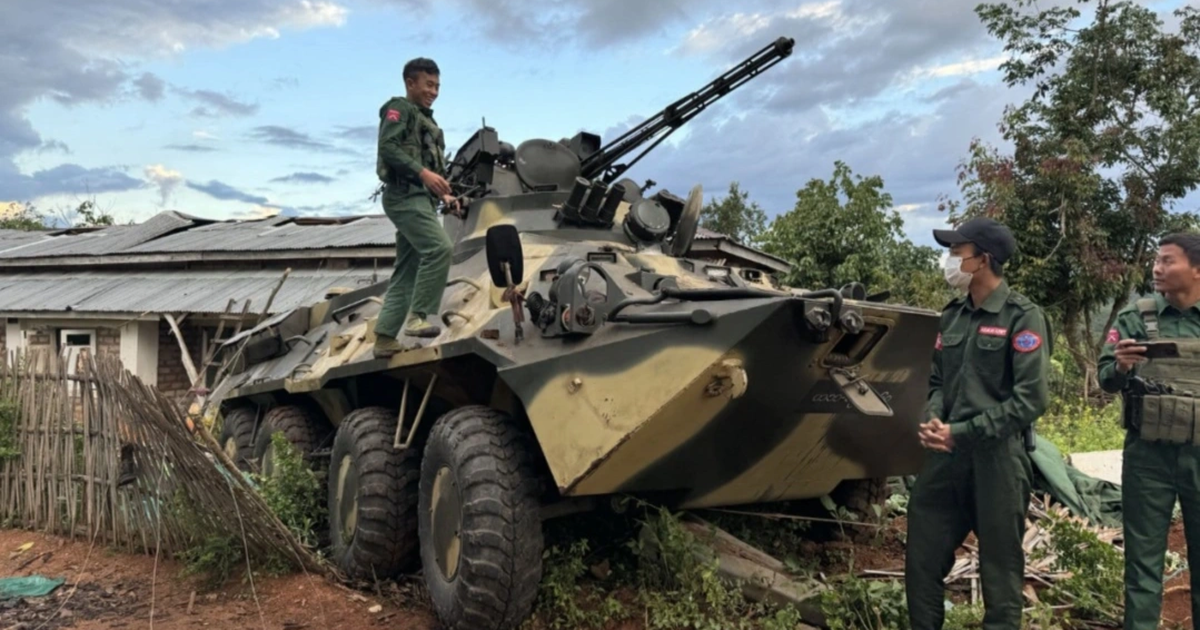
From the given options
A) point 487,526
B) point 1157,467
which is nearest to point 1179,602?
point 1157,467

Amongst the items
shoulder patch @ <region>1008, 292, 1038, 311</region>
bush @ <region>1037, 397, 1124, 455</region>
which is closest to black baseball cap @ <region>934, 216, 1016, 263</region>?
shoulder patch @ <region>1008, 292, 1038, 311</region>

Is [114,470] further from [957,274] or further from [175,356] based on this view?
[175,356]

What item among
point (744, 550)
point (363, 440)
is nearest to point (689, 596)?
point (744, 550)

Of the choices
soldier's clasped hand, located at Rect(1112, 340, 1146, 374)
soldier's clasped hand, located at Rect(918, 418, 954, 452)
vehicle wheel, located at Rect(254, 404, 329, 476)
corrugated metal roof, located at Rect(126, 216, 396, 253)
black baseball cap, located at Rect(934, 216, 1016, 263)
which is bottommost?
vehicle wheel, located at Rect(254, 404, 329, 476)

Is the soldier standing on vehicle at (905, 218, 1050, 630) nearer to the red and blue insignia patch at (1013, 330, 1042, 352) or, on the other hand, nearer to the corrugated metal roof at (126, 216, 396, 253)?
the red and blue insignia patch at (1013, 330, 1042, 352)

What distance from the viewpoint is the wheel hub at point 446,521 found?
4.77 meters

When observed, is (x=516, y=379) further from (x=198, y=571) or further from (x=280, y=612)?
(x=198, y=571)

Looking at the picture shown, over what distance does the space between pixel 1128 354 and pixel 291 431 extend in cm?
535

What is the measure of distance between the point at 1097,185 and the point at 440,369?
11.3 m

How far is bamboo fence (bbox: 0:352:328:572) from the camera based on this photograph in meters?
5.57

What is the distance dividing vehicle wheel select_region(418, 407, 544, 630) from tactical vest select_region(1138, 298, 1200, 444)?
2550 millimetres

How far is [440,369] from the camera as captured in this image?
5156 millimetres

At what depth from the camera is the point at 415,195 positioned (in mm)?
5473

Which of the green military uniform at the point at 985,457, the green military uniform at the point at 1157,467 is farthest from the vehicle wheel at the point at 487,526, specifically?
the green military uniform at the point at 1157,467
